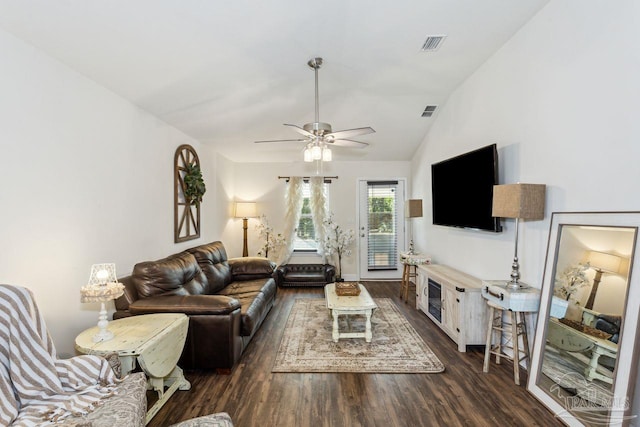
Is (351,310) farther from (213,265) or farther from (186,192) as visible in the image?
(186,192)

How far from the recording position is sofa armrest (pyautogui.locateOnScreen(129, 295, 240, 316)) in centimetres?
266

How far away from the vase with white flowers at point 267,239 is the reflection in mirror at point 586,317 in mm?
4776

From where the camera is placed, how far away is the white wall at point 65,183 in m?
1.96

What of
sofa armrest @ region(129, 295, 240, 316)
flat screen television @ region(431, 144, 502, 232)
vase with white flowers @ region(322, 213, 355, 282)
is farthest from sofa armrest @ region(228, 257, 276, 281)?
flat screen television @ region(431, 144, 502, 232)

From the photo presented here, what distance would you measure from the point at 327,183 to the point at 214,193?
2.29m

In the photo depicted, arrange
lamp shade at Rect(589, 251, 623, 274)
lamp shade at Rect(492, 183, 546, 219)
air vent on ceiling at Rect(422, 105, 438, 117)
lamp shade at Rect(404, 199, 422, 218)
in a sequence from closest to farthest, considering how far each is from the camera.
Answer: lamp shade at Rect(589, 251, 623, 274), lamp shade at Rect(492, 183, 546, 219), air vent on ceiling at Rect(422, 105, 438, 117), lamp shade at Rect(404, 199, 422, 218)

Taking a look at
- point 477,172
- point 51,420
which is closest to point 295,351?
point 51,420

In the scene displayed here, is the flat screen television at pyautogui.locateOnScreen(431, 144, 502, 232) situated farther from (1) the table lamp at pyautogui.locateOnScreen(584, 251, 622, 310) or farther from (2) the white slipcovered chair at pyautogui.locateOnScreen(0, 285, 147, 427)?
(2) the white slipcovered chair at pyautogui.locateOnScreen(0, 285, 147, 427)

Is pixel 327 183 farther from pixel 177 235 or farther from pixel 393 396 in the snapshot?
pixel 393 396

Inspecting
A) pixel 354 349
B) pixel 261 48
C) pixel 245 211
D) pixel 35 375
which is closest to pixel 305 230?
pixel 245 211

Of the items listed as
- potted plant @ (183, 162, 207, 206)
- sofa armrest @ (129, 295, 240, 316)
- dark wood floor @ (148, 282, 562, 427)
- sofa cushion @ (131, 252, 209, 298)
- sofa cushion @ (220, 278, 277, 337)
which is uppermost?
potted plant @ (183, 162, 207, 206)

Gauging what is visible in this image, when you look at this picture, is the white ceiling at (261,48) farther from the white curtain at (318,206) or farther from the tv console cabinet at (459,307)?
the tv console cabinet at (459,307)

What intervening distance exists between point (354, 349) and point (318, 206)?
11.6 ft

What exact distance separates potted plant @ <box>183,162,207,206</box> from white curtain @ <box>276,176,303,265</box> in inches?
86.1
